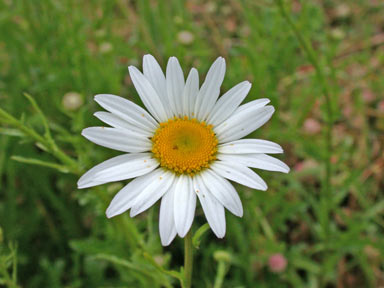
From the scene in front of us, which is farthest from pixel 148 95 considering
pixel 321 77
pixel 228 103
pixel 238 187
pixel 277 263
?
pixel 277 263

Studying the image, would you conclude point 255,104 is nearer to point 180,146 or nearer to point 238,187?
point 180,146

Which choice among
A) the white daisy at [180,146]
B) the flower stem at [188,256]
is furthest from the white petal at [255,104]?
the flower stem at [188,256]

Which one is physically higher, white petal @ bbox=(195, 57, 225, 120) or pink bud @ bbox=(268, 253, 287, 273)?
white petal @ bbox=(195, 57, 225, 120)

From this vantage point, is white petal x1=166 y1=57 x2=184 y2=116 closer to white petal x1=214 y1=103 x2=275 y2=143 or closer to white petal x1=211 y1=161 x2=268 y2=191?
white petal x1=214 y1=103 x2=275 y2=143

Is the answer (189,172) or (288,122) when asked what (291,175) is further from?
(189,172)

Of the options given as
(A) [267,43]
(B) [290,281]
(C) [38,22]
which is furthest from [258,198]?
(C) [38,22]

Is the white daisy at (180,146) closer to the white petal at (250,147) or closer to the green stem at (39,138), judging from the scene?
the white petal at (250,147)

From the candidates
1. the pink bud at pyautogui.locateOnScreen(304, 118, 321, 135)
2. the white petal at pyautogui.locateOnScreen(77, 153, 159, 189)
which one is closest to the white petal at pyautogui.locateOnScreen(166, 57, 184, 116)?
the white petal at pyautogui.locateOnScreen(77, 153, 159, 189)

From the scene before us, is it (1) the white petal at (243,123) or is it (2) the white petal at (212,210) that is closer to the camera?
(2) the white petal at (212,210)
